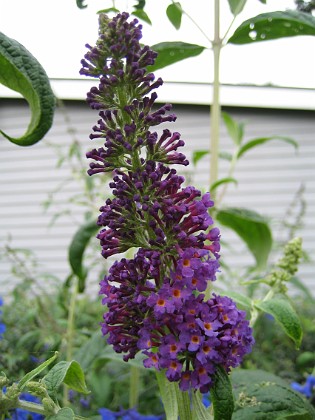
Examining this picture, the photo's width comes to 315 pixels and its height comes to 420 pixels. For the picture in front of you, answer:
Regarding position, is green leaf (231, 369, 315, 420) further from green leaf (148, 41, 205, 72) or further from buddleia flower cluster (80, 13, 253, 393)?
green leaf (148, 41, 205, 72)

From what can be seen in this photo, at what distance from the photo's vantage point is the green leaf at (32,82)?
75 cm

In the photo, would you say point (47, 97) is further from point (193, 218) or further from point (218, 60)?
point (218, 60)

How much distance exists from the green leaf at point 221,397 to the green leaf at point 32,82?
38 cm

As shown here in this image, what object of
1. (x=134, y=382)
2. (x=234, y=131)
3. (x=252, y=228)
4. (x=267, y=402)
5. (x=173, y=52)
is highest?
(x=173, y=52)

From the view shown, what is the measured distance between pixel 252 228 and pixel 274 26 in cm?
50

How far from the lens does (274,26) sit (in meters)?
1.12

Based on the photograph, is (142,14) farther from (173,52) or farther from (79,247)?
(79,247)

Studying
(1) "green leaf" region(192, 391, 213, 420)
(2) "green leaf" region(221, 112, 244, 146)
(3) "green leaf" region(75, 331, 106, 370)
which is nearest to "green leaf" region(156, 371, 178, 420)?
(1) "green leaf" region(192, 391, 213, 420)

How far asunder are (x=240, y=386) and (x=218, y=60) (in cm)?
64

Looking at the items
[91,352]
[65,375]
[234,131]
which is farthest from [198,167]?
[65,375]

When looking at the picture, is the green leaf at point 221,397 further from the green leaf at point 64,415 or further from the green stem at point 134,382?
the green stem at point 134,382

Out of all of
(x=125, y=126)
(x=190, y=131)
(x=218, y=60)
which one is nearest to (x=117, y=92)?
(x=125, y=126)

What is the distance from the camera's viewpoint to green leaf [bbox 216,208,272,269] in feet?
4.50

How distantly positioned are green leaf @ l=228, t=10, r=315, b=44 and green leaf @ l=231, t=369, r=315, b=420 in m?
0.65
